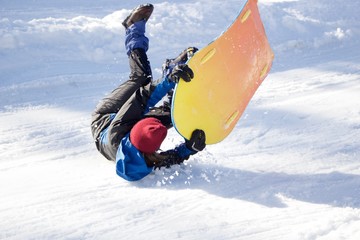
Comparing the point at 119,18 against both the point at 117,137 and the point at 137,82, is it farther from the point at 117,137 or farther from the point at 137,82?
the point at 117,137

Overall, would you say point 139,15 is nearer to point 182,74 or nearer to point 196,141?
point 182,74

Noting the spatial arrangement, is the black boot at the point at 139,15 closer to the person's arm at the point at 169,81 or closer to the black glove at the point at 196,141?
the person's arm at the point at 169,81

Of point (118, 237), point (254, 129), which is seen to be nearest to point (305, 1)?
point (254, 129)

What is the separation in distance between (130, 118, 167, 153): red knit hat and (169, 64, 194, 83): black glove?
310 millimetres

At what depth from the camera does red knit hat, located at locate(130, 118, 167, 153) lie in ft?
10.3

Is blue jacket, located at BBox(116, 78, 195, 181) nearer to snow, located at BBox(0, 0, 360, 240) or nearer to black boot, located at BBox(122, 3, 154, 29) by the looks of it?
snow, located at BBox(0, 0, 360, 240)

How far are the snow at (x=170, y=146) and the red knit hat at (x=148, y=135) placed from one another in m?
0.31

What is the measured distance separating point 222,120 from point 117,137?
728mm

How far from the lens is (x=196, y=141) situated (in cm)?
333

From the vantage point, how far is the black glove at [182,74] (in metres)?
3.26

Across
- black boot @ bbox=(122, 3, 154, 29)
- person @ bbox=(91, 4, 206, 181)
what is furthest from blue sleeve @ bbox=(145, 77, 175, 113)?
black boot @ bbox=(122, 3, 154, 29)

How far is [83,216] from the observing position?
2.97 meters

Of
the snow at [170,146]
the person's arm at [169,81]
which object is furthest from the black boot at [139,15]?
the snow at [170,146]

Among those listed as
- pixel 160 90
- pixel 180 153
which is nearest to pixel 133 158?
Answer: pixel 180 153
